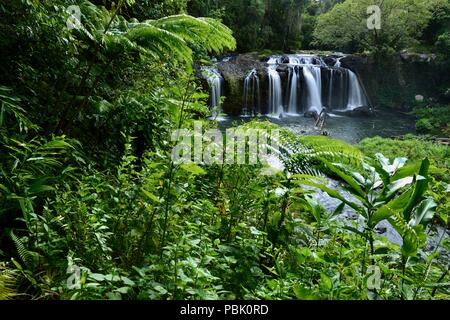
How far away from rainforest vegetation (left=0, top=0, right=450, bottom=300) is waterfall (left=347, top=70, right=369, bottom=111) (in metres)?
15.7

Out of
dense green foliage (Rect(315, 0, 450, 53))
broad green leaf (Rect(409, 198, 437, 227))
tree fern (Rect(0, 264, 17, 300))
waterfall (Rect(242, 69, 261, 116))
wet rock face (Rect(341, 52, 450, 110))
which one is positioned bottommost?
tree fern (Rect(0, 264, 17, 300))

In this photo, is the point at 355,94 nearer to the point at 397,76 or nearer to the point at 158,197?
the point at 397,76

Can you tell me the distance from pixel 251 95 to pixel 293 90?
9.56 feet

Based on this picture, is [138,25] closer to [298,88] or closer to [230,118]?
[230,118]

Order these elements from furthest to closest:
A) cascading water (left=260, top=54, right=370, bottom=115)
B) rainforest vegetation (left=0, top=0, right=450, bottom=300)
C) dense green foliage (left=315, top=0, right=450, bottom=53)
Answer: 1. dense green foliage (left=315, top=0, right=450, bottom=53)
2. cascading water (left=260, top=54, right=370, bottom=115)
3. rainforest vegetation (left=0, top=0, right=450, bottom=300)

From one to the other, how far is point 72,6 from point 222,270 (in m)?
2.79

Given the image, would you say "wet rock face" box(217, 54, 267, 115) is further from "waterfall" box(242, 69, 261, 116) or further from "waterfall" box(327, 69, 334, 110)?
"waterfall" box(327, 69, 334, 110)

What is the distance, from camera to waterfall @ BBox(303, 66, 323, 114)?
16.1 metres

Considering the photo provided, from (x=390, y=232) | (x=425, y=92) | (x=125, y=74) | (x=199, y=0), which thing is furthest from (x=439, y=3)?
(x=125, y=74)

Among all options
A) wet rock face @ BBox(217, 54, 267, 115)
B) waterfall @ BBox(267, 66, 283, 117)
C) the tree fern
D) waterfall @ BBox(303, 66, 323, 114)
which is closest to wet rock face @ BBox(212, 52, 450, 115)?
waterfall @ BBox(303, 66, 323, 114)

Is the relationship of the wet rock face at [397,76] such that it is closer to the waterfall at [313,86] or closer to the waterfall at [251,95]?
the waterfall at [313,86]

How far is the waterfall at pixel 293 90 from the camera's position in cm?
1528

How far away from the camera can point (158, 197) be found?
76.9 inches

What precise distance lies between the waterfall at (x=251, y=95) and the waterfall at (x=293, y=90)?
2.17 m
